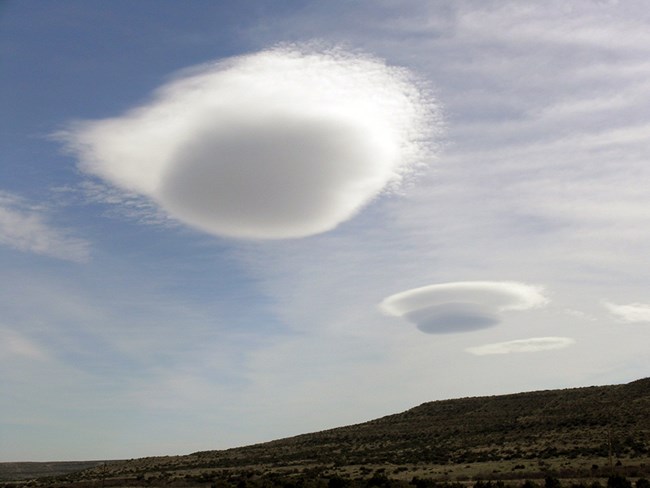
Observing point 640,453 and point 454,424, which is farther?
point 454,424

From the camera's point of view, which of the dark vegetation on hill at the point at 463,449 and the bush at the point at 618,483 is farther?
the dark vegetation on hill at the point at 463,449

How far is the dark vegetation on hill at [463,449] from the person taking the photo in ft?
156

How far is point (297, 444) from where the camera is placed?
100188 mm

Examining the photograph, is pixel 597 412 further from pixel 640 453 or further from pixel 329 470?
pixel 329 470

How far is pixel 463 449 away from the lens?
68438 millimetres

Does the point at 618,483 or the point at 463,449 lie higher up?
the point at 463,449

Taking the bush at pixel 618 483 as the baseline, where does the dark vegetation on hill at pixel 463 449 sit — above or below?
above

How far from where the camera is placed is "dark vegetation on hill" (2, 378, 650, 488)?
1875 inches

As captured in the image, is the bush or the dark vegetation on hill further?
the dark vegetation on hill

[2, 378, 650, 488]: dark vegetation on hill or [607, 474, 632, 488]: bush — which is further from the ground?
[2, 378, 650, 488]: dark vegetation on hill

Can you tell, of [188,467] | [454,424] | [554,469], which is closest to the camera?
[554,469]

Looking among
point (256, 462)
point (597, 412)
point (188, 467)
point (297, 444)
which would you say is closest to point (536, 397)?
point (597, 412)

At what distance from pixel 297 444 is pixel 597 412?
48.6m

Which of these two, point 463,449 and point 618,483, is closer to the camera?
point 618,483
